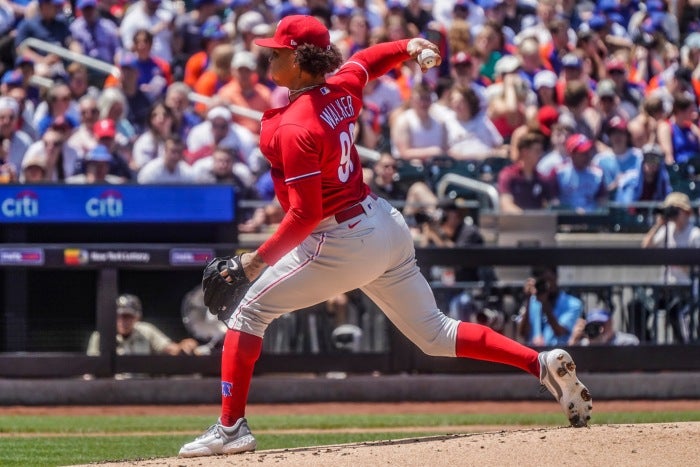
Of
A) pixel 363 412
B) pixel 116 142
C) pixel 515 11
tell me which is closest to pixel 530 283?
pixel 363 412

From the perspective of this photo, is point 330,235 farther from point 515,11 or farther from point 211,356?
point 515,11

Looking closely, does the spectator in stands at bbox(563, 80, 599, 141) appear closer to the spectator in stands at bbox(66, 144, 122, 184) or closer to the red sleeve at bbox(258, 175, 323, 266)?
the spectator in stands at bbox(66, 144, 122, 184)

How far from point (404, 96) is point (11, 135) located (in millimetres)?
4095

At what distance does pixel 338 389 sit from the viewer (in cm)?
1053

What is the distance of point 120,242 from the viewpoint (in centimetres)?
1087

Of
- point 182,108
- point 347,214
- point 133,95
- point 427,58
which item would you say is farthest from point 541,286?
point 133,95

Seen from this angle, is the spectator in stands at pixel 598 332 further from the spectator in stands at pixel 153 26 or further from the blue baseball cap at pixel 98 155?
the spectator in stands at pixel 153 26

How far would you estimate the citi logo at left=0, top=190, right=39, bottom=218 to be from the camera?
34.8 ft

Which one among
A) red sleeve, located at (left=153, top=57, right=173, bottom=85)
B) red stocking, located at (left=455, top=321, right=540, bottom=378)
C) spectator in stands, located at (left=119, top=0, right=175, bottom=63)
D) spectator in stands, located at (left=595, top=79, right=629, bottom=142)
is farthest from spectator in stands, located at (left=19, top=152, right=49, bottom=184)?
→ red stocking, located at (left=455, top=321, right=540, bottom=378)

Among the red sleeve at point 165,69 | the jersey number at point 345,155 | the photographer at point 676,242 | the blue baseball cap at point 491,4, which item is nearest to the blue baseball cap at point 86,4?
the red sleeve at point 165,69

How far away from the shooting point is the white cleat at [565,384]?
235 inches

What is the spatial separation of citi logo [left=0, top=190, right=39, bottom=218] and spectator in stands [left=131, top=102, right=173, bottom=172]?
1.66m

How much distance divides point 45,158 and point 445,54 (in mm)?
Result: 4790

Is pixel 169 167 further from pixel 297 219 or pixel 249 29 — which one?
pixel 297 219
